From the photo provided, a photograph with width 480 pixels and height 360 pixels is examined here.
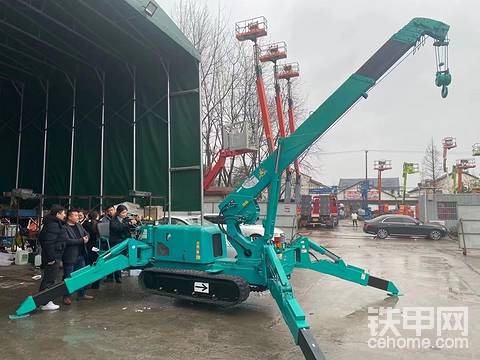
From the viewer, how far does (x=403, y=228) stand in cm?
2381

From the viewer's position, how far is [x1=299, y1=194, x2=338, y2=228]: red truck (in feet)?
106

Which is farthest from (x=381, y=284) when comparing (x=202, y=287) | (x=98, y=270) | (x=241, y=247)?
(x=98, y=270)

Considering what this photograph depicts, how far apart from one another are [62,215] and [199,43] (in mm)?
20156

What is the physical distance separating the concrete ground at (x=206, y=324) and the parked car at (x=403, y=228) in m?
14.2

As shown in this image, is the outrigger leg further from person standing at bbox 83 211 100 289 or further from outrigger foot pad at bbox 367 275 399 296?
outrigger foot pad at bbox 367 275 399 296

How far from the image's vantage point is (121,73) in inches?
538

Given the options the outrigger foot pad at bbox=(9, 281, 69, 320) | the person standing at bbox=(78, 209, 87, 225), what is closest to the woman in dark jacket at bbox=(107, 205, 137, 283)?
the person standing at bbox=(78, 209, 87, 225)

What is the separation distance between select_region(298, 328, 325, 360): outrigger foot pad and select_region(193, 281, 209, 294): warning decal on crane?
2.35 m

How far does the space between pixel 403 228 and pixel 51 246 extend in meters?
20.6

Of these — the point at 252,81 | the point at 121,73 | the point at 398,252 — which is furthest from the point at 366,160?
the point at 121,73

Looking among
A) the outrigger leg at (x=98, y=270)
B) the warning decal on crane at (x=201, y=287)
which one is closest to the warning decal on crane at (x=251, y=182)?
the warning decal on crane at (x=201, y=287)

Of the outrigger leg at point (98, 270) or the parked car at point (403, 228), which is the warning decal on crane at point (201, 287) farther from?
the parked car at point (403, 228)

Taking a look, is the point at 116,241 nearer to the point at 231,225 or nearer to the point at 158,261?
the point at 158,261

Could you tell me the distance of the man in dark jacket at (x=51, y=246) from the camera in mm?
6835
